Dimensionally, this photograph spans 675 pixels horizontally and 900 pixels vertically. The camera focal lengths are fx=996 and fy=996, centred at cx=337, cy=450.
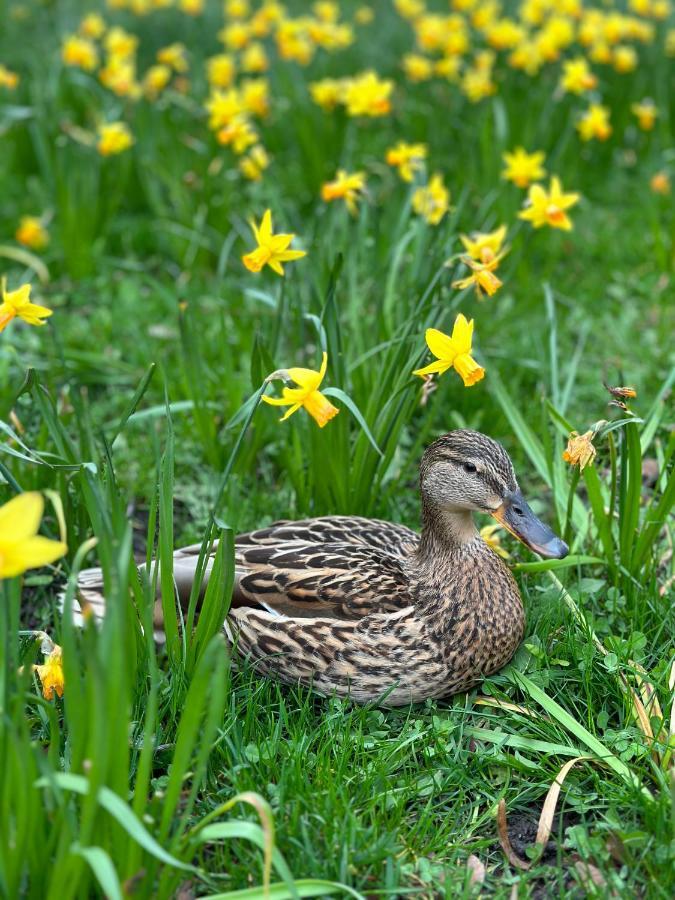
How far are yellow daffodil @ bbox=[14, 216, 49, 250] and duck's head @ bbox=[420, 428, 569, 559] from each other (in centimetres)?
320

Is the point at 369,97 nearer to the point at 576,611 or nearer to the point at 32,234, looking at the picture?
the point at 32,234

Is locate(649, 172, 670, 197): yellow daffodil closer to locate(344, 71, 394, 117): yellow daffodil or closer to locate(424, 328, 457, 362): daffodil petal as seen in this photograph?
locate(344, 71, 394, 117): yellow daffodil

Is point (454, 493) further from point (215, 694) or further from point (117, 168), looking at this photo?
point (117, 168)

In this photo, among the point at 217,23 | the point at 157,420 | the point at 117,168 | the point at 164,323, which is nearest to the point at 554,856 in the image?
the point at 157,420

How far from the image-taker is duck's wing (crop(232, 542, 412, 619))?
105 inches

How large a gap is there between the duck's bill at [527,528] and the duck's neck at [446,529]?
0.13m

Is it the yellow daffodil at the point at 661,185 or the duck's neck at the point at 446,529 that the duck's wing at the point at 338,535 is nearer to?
the duck's neck at the point at 446,529

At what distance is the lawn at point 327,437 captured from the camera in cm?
202

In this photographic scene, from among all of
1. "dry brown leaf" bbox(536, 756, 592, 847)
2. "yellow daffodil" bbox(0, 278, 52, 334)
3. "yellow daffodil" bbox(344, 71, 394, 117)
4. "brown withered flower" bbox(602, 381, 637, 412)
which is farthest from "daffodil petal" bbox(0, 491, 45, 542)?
"yellow daffodil" bbox(344, 71, 394, 117)

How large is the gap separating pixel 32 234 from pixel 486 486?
3364mm

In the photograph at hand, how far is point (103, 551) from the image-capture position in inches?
81.7

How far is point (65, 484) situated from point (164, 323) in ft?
6.70

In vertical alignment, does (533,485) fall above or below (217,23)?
below

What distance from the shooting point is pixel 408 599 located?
2686mm
